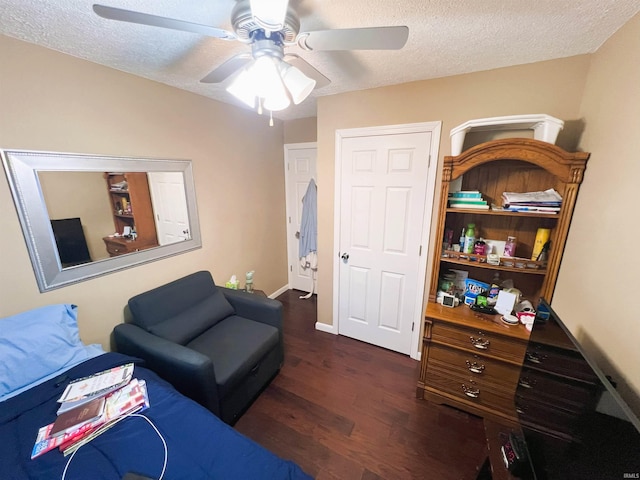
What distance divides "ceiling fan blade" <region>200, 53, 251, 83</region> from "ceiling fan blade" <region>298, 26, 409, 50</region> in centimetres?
30

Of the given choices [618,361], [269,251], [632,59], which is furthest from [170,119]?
[618,361]

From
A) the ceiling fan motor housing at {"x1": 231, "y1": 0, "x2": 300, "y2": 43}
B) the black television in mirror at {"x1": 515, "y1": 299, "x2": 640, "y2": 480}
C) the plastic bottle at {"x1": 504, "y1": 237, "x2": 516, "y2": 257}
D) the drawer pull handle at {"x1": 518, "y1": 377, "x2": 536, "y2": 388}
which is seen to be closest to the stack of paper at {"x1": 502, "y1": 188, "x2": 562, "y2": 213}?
the plastic bottle at {"x1": 504, "y1": 237, "x2": 516, "y2": 257}

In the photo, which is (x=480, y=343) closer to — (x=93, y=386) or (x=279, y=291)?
(x=93, y=386)

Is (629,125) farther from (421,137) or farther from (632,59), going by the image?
(421,137)

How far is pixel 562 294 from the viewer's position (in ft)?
4.93

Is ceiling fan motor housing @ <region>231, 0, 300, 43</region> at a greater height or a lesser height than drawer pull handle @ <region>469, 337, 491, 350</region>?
greater

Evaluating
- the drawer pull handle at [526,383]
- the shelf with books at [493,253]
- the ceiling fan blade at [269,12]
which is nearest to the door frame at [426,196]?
the shelf with books at [493,253]

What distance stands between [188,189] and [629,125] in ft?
9.16

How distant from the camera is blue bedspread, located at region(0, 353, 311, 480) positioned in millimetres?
932

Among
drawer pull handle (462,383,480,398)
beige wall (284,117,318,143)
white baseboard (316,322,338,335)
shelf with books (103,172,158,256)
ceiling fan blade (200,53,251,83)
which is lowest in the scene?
white baseboard (316,322,338,335)

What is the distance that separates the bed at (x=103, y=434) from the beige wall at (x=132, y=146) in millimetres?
269

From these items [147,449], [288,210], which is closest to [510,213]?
[147,449]

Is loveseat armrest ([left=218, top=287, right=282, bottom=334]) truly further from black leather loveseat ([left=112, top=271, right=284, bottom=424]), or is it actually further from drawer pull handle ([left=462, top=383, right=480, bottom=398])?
drawer pull handle ([left=462, top=383, right=480, bottom=398])

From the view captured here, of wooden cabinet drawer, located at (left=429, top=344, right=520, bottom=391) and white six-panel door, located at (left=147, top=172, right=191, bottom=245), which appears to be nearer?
wooden cabinet drawer, located at (left=429, top=344, right=520, bottom=391)
